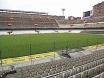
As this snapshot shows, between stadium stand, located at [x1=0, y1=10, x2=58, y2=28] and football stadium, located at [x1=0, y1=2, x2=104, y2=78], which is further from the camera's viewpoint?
stadium stand, located at [x1=0, y1=10, x2=58, y2=28]

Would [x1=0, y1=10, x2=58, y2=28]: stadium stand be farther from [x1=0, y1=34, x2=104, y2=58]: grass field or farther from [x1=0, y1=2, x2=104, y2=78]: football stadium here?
[x1=0, y1=34, x2=104, y2=58]: grass field

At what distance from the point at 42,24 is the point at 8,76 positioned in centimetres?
5834

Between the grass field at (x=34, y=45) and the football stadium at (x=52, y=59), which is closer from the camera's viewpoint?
the football stadium at (x=52, y=59)

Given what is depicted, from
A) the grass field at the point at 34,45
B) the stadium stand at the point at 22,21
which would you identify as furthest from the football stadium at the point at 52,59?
the stadium stand at the point at 22,21

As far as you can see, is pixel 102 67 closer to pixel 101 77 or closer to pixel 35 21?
pixel 101 77

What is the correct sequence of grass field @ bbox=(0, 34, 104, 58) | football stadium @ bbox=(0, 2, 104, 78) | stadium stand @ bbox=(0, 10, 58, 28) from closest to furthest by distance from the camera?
football stadium @ bbox=(0, 2, 104, 78) → grass field @ bbox=(0, 34, 104, 58) → stadium stand @ bbox=(0, 10, 58, 28)

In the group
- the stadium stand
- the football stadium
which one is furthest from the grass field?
the stadium stand

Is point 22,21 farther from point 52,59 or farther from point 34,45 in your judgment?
point 52,59

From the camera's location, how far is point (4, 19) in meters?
62.8

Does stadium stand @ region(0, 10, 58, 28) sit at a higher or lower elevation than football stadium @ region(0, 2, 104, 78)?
higher

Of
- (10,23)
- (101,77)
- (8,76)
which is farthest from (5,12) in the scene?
(101,77)

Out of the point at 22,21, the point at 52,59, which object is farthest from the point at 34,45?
the point at 22,21

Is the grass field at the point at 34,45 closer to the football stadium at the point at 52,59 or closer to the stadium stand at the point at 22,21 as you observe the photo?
the football stadium at the point at 52,59

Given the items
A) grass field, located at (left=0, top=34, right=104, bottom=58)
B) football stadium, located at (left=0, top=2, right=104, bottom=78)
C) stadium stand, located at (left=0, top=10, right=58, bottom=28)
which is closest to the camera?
football stadium, located at (left=0, top=2, right=104, bottom=78)
